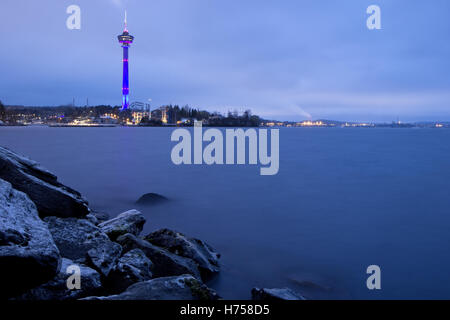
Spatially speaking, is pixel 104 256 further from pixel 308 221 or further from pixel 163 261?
pixel 308 221

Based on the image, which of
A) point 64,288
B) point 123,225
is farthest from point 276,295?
point 123,225

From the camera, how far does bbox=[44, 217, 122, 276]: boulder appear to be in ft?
16.7

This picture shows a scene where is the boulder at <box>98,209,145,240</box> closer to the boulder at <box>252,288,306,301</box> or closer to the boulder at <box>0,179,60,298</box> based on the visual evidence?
the boulder at <box>0,179,60,298</box>

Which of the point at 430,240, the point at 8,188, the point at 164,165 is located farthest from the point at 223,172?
the point at 8,188

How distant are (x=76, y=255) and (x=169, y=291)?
2.01 m

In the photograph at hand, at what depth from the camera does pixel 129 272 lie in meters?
5.07

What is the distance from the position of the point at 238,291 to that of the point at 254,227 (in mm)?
4066

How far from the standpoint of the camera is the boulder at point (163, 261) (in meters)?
5.62

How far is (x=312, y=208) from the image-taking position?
12.5 m

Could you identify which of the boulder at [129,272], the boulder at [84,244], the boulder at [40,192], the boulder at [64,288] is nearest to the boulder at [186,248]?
the boulder at [129,272]

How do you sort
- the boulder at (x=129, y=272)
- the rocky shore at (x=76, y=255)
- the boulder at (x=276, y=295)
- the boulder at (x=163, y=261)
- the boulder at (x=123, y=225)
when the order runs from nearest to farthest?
the rocky shore at (x=76, y=255) → the boulder at (x=276, y=295) → the boulder at (x=129, y=272) → the boulder at (x=163, y=261) → the boulder at (x=123, y=225)

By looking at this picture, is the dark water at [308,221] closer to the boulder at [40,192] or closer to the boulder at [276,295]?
the boulder at [276,295]

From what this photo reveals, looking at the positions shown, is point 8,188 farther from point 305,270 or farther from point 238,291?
point 305,270
